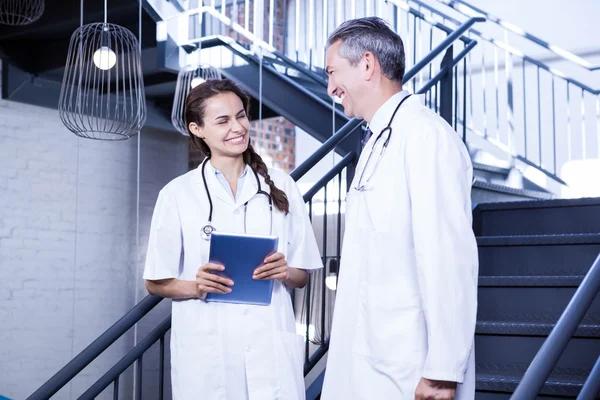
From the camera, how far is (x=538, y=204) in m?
3.83

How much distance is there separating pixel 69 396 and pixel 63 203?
1.23m

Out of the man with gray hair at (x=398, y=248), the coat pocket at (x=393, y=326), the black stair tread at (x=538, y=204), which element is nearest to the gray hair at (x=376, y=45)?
the man with gray hair at (x=398, y=248)

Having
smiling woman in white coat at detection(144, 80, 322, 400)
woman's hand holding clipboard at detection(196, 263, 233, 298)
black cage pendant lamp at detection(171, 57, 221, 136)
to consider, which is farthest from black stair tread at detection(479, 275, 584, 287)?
black cage pendant lamp at detection(171, 57, 221, 136)

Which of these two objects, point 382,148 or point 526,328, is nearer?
point 382,148

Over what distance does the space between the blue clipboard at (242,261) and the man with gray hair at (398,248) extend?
403mm

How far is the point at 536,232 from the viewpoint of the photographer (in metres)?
3.85

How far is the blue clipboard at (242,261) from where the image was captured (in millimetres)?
1951

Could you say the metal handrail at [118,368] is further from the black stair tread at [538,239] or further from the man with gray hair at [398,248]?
the black stair tread at [538,239]

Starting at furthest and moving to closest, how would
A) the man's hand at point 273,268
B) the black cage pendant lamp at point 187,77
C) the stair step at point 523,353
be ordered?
the black cage pendant lamp at point 187,77 → the stair step at point 523,353 → the man's hand at point 273,268

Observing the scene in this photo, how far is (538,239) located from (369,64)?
219 centimetres

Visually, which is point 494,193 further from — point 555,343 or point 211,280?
point 211,280

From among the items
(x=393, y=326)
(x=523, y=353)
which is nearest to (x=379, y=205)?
(x=393, y=326)

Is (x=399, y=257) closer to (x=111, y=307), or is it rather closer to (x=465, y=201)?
(x=465, y=201)

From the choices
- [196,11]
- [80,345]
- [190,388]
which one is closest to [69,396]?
[80,345]
